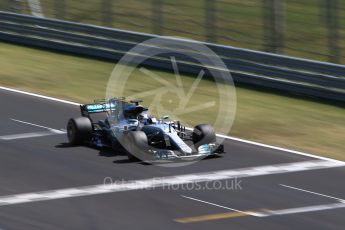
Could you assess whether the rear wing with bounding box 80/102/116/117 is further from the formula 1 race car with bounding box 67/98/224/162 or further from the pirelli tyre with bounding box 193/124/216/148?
the pirelli tyre with bounding box 193/124/216/148

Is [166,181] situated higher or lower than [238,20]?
lower

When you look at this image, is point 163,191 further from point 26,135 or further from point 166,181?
point 26,135

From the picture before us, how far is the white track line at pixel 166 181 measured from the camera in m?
16.7

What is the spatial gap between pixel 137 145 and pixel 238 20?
11.7 m

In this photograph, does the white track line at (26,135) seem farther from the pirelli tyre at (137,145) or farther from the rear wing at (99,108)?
the pirelli tyre at (137,145)

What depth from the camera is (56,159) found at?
19188 mm

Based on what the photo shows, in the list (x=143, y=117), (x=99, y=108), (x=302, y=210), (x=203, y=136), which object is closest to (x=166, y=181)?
(x=203, y=136)

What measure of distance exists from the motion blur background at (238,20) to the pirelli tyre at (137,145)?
10077 mm

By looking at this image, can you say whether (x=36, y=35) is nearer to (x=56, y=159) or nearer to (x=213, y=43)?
(x=213, y=43)

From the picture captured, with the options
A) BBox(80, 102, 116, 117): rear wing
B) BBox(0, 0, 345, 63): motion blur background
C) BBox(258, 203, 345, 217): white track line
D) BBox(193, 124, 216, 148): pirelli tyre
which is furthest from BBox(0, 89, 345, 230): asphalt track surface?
BBox(0, 0, 345, 63): motion blur background

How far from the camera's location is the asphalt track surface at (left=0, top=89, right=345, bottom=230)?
15.4m

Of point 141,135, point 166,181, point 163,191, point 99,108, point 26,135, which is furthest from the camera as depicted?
point 26,135

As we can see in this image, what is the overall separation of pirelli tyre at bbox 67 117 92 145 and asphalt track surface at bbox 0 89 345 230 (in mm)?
241

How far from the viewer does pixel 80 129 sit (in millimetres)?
19609
